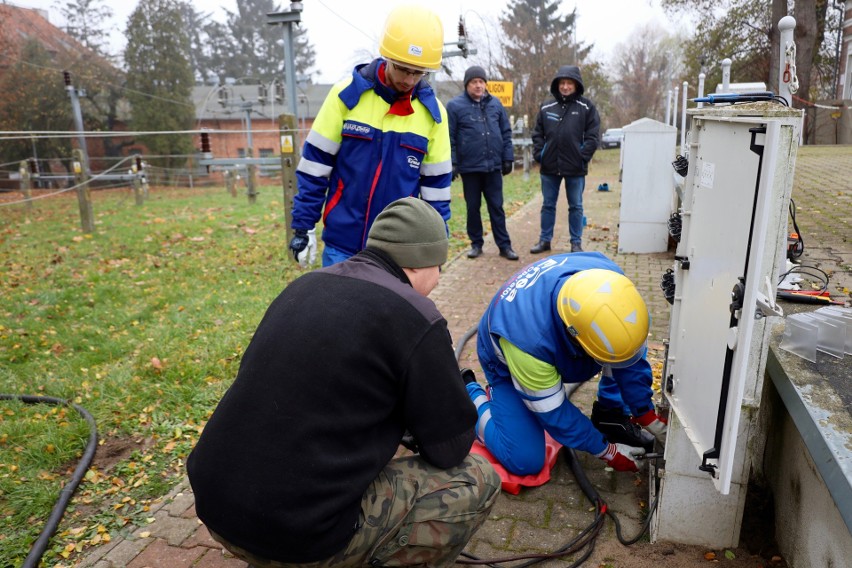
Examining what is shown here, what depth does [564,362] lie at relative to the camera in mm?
2934

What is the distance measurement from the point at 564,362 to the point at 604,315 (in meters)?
0.39

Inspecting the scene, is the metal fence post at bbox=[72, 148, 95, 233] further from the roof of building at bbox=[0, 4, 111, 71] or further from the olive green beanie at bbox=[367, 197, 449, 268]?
the roof of building at bbox=[0, 4, 111, 71]

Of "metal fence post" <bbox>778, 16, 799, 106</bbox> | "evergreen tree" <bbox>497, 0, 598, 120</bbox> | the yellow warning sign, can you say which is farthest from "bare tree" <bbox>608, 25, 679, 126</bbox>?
"metal fence post" <bbox>778, 16, 799, 106</bbox>

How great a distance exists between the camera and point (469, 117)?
714 cm

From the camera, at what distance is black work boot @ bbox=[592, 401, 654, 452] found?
Result: 3248 millimetres

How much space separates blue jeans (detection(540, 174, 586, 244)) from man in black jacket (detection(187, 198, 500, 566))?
17.9ft

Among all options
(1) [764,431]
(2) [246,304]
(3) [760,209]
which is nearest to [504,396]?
(1) [764,431]

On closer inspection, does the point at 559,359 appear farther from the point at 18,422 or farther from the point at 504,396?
the point at 18,422

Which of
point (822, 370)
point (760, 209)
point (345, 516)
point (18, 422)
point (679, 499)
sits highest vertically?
point (760, 209)

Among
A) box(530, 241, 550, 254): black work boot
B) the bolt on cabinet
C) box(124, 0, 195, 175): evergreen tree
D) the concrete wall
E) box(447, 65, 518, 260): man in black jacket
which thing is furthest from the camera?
box(124, 0, 195, 175): evergreen tree

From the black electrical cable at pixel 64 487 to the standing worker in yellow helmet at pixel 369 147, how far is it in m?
1.60

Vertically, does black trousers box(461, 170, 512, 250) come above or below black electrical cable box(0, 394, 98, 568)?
above

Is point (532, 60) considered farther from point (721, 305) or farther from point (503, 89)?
point (721, 305)

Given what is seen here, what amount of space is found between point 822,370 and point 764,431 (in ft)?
1.64
